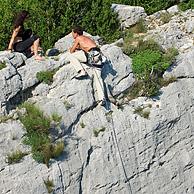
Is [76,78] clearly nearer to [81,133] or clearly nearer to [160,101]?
[81,133]

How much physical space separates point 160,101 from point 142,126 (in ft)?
2.88

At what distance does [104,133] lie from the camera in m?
14.6

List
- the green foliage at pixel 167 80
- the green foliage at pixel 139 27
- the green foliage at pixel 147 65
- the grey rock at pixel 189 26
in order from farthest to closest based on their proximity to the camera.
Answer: the green foliage at pixel 139 27 → the grey rock at pixel 189 26 → the green foliage at pixel 167 80 → the green foliage at pixel 147 65

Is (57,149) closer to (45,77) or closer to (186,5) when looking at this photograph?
(45,77)

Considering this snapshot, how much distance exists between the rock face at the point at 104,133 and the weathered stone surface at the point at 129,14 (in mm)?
2640

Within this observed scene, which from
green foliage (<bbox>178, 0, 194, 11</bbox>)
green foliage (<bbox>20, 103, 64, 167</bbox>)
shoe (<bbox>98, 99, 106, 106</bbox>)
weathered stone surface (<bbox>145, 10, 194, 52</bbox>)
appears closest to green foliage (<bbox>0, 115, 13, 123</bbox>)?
green foliage (<bbox>20, 103, 64, 167</bbox>)

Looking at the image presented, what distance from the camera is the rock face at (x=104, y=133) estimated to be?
13844 millimetres

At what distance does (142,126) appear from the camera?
49.4 feet

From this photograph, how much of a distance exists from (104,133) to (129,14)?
501 centimetres

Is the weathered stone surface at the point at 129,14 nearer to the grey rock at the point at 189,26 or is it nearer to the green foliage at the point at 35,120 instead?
the grey rock at the point at 189,26

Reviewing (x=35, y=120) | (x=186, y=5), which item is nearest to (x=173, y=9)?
(x=186, y=5)

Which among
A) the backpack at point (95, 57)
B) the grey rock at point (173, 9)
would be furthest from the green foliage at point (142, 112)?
the grey rock at point (173, 9)

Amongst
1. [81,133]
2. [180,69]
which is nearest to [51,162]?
[81,133]

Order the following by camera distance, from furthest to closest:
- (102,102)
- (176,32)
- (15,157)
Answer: (176,32), (102,102), (15,157)
